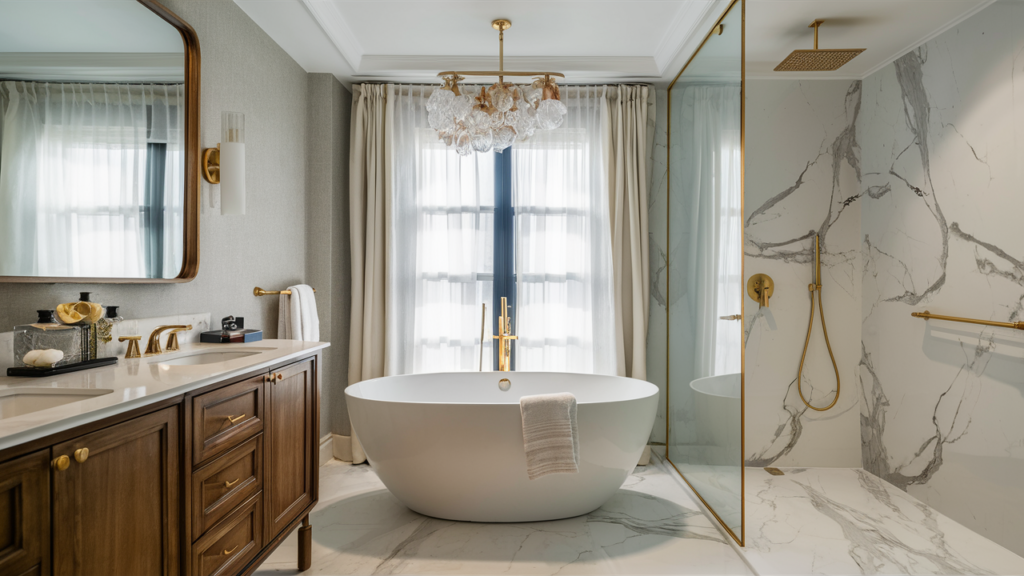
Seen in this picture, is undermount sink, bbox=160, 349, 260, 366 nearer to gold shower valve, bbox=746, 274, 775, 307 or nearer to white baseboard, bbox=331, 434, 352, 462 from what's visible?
white baseboard, bbox=331, 434, 352, 462

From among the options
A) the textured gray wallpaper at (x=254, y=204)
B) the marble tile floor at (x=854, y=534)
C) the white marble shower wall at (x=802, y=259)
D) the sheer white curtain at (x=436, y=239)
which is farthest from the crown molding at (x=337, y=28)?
the marble tile floor at (x=854, y=534)

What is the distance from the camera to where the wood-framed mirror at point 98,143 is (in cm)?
147

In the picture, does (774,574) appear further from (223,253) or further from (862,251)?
(223,253)

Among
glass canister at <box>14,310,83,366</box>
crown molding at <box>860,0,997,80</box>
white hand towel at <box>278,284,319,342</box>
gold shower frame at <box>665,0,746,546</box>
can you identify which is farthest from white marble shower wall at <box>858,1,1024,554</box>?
glass canister at <box>14,310,83,366</box>

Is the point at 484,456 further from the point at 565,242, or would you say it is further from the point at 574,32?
the point at 574,32

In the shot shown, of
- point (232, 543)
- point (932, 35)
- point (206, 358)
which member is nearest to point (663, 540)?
point (232, 543)

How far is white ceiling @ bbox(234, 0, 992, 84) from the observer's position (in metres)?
2.67

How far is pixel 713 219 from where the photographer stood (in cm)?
280

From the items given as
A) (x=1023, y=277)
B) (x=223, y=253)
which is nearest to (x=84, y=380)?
(x=223, y=253)

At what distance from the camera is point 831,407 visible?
343 centimetres

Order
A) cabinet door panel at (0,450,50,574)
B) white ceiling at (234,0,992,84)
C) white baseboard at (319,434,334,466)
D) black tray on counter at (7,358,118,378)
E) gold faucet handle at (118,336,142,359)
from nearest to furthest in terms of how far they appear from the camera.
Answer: cabinet door panel at (0,450,50,574) → black tray on counter at (7,358,118,378) → gold faucet handle at (118,336,142,359) → white ceiling at (234,0,992,84) → white baseboard at (319,434,334,466)

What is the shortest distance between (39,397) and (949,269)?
354 cm

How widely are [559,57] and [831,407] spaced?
105 inches

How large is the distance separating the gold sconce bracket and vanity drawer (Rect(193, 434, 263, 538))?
115 cm
